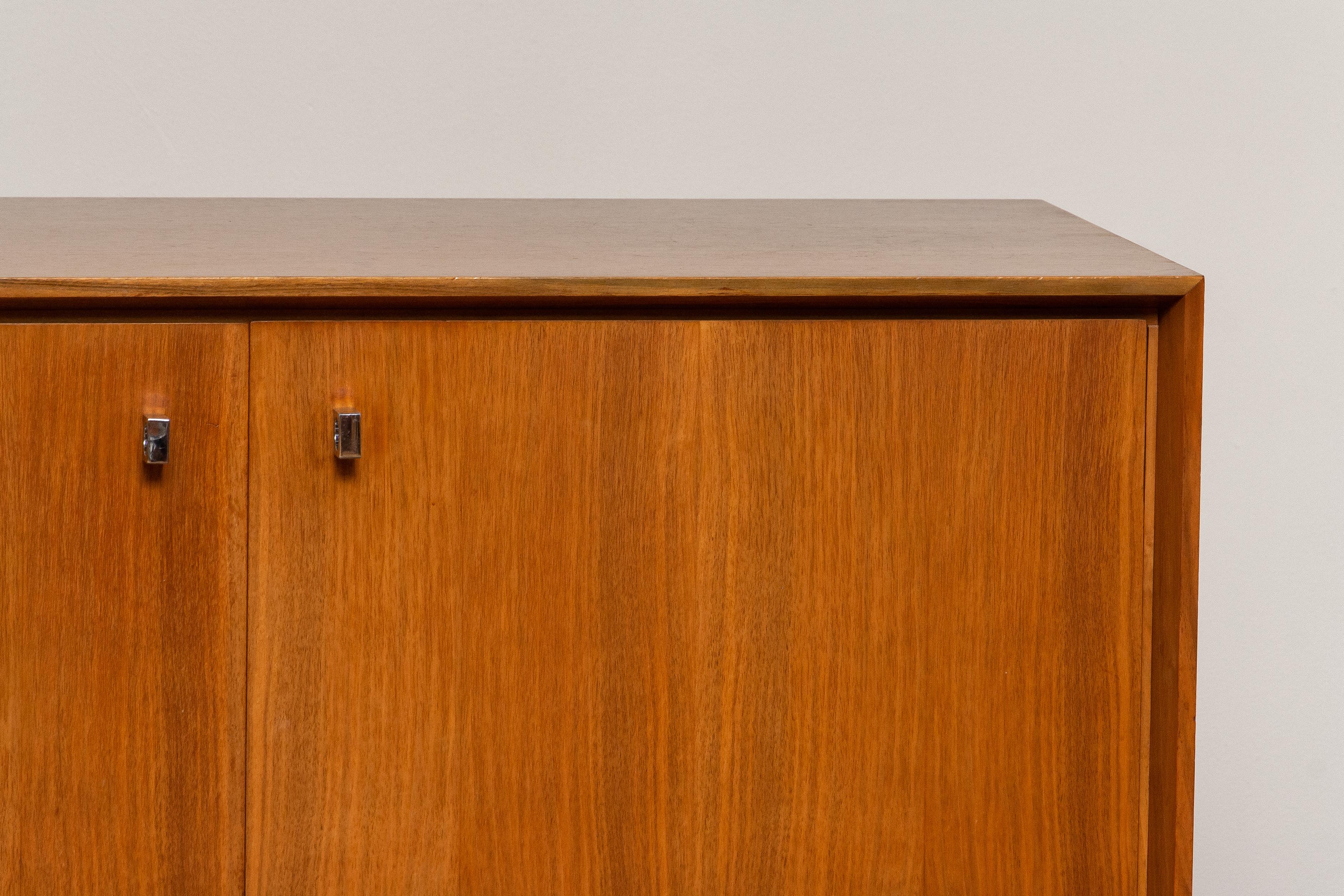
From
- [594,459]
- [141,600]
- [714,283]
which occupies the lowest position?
[141,600]

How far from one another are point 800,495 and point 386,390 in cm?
29

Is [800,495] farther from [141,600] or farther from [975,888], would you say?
[141,600]

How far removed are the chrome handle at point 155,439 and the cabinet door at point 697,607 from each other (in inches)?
2.3

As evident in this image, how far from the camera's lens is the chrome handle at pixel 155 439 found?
3.28 feet

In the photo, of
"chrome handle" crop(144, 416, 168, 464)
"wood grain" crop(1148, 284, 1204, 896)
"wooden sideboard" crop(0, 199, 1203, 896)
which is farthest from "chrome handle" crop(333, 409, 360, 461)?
"wood grain" crop(1148, 284, 1204, 896)

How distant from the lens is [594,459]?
1035mm

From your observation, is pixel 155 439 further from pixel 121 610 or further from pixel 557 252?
pixel 557 252

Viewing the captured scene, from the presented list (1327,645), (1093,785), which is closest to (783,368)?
(1093,785)

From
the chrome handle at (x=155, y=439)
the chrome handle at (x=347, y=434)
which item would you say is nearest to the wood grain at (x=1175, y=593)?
the chrome handle at (x=347, y=434)

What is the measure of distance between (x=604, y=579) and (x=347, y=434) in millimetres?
197

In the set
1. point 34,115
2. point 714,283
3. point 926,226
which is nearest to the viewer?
point 714,283

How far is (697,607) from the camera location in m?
1.05

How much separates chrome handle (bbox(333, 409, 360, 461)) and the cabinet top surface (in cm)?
8

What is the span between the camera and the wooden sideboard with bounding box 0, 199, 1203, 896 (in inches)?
39.9
